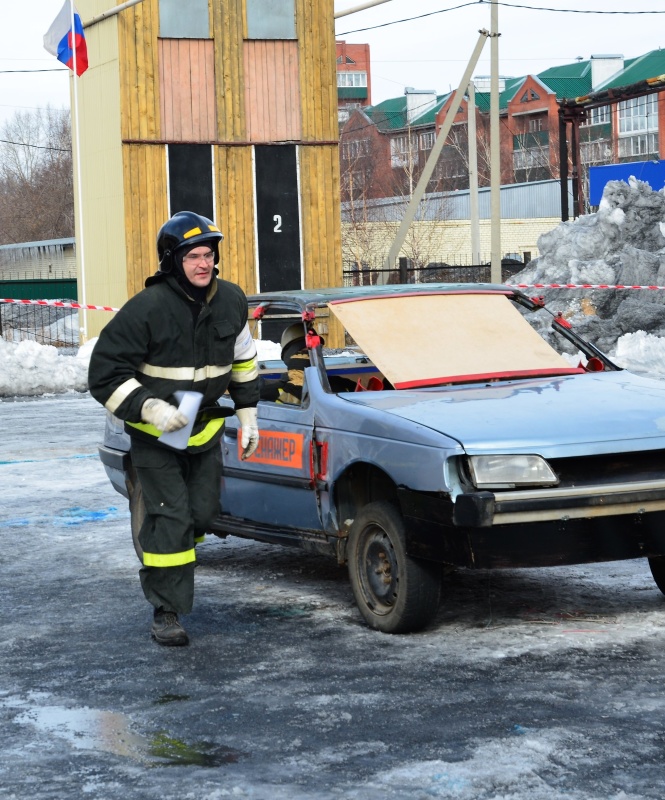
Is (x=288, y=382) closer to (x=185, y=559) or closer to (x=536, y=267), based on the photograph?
(x=185, y=559)

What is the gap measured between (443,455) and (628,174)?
3764cm

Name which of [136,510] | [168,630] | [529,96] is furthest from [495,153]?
[529,96]

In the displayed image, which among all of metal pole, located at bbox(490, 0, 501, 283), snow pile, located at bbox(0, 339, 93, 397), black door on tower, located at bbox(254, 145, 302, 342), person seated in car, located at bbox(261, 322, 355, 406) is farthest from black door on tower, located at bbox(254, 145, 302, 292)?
person seated in car, located at bbox(261, 322, 355, 406)

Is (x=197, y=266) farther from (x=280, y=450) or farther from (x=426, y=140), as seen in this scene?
(x=426, y=140)

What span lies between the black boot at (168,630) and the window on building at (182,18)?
758 inches

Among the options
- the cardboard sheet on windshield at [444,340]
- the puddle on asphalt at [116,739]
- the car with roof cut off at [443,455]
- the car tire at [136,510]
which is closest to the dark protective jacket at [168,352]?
the car with roof cut off at [443,455]

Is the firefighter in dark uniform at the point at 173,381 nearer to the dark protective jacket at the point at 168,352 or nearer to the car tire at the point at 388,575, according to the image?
the dark protective jacket at the point at 168,352

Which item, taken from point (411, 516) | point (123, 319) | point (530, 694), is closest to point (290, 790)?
point (530, 694)

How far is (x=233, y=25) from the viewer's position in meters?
A: 23.9

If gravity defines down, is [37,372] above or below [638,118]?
below

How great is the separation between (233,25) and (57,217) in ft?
210

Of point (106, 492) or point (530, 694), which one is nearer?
point (530, 694)

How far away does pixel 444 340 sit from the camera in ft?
22.0

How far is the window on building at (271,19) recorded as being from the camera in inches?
947
